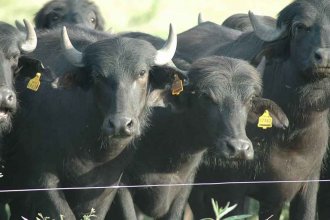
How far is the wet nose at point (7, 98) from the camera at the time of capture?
1011 cm

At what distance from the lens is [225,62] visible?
1109 cm

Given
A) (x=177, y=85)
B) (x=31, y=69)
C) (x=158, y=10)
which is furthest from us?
(x=158, y=10)

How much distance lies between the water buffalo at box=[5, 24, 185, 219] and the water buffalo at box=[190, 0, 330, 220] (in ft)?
3.71

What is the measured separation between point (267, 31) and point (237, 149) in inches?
64.3

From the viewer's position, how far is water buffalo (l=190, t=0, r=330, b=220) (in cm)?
1120

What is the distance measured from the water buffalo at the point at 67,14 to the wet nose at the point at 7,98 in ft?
13.1

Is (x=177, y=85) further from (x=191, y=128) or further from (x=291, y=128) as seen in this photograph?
(x=291, y=128)

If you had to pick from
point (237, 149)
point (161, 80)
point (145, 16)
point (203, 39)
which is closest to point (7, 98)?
point (161, 80)

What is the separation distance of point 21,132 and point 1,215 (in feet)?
4.92

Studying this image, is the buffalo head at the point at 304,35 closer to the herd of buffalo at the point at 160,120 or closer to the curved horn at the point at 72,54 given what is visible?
the herd of buffalo at the point at 160,120

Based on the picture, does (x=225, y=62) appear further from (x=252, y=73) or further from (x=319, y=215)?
(x=319, y=215)

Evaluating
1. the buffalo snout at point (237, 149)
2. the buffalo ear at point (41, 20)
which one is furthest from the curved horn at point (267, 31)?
the buffalo ear at point (41, 20)

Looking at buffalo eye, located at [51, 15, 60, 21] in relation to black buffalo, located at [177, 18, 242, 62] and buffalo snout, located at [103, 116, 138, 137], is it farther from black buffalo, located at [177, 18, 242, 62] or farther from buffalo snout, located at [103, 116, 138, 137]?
buffalo snout, located at [103, 116, 138, 137]

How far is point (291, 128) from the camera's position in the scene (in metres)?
11.5
